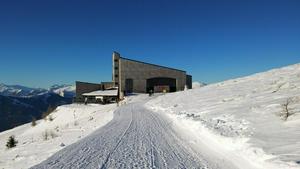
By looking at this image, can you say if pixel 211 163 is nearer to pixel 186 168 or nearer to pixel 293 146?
pixel 186 168

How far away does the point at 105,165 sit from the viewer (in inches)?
280

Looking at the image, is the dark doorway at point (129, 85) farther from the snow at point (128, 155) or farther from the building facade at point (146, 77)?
the snow at point (128, 155)

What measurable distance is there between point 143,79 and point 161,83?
479cm

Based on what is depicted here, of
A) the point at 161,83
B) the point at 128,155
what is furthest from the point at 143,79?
the point at 128,155

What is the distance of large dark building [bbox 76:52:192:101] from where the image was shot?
239 ft

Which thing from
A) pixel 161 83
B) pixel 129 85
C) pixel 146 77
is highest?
pixel 146 77

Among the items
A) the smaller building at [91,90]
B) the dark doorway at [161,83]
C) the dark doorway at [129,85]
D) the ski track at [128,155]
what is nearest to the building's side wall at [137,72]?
the dark doorway at [129,85]

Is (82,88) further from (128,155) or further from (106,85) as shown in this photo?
(128,155)

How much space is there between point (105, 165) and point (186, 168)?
1.82 meters

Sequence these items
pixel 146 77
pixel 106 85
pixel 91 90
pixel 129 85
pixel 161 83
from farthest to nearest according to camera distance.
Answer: pixel 106 85
pixel 91 90
pixel 161 83
pixel 146 77
pixel 129 85

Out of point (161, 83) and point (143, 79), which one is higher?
point (143, 79)

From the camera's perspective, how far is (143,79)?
73250 millimetres

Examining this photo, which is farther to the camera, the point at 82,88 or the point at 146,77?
the point at 82,88

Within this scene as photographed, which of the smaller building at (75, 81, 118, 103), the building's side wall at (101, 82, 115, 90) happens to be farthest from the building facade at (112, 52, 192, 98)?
the building's side wall at (101, 82, 115, 90)
